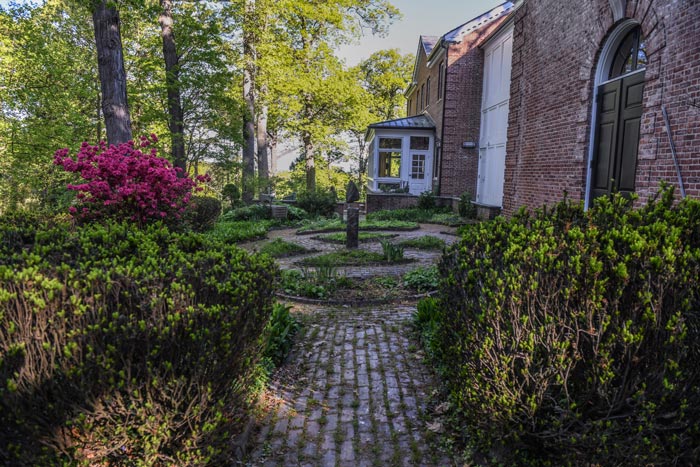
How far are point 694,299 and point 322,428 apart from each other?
2.33 metres

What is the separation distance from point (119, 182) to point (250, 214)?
34.1 feet

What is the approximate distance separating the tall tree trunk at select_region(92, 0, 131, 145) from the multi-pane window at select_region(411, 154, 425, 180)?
15.5 m

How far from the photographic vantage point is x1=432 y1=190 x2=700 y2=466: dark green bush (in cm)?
205

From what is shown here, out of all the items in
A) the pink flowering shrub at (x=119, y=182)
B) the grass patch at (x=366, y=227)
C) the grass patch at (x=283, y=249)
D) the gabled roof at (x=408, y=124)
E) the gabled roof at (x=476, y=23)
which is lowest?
the grass patch at (x=283, y=249)

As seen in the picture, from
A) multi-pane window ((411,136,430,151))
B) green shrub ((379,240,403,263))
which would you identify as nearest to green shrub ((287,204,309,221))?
multi-pane window ((411,136,430,151))

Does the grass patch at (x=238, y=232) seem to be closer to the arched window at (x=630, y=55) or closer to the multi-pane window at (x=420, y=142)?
the arched window at (x=630, y=55)

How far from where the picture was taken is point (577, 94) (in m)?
8.15

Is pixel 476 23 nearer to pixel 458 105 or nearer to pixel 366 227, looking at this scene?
pixel 458 105

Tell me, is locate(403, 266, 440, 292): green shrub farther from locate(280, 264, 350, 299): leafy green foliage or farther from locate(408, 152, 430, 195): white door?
locate(408, 152, 430, 195): white door

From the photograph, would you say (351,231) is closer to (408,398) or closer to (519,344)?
(408,398)

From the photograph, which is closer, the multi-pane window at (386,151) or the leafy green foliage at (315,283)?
the leafy green foliage at (315,283)

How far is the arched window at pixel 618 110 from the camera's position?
271 inches

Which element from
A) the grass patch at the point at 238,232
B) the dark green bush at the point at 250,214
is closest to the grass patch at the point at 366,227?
the grass patch at the point at 238,232

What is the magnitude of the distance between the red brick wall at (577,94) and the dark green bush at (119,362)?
596cm
